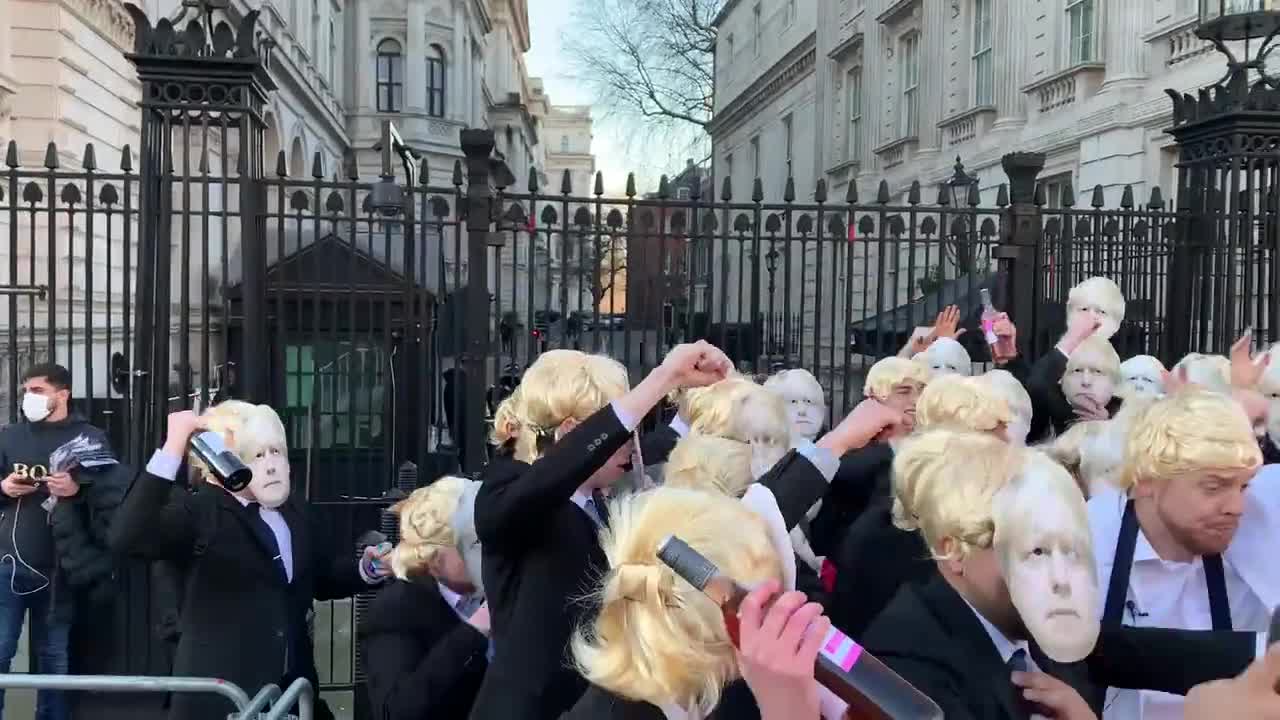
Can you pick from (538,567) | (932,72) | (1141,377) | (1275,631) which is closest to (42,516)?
(538,567)

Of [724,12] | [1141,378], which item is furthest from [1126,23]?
[724,12]

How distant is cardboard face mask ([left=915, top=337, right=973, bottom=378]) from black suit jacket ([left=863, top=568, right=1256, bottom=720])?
8.31ft

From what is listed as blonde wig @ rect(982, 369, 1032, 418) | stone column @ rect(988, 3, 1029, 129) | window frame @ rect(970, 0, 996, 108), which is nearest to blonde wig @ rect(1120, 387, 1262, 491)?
blonde wig @ rect(982, 369, 1032, 418)

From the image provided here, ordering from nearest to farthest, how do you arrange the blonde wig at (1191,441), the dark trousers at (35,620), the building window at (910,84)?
the blonde wig at (1191,441) → the dark trousers at (35,620) → the building window at (910,84)

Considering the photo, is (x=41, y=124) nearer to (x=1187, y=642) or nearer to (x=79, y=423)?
(x=79, y=423)

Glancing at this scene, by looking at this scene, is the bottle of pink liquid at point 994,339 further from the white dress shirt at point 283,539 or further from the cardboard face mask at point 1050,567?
the cardboard face mask at point 1050,567

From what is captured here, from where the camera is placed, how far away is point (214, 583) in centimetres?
344

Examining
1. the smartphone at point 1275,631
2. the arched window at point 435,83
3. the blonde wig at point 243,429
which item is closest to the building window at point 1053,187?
the blonde wig at point 243,429

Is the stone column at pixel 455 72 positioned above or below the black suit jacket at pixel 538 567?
above

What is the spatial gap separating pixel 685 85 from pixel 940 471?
40.2 meters

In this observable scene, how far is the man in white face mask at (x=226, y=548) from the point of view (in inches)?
131

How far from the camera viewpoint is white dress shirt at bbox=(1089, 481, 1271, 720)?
2.41 m

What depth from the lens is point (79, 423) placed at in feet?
17.4

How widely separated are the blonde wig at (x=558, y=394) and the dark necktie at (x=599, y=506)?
0.19m
